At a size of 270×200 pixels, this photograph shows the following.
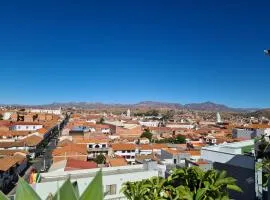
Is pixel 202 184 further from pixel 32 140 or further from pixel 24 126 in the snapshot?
pixel 24 126

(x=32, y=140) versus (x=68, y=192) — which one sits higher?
(x=68, y=192)

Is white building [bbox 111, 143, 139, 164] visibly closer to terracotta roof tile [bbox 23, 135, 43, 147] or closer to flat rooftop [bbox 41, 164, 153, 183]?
terracotta roof tile [bbox 23, 135, 43, 147]

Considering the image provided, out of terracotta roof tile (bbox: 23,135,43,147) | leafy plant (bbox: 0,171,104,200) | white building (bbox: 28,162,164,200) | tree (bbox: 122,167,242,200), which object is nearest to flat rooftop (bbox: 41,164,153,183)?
white building (bbox: 28,162,164,200)

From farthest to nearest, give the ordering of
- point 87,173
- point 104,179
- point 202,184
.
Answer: point 87,173, point 104,179, point 202,184

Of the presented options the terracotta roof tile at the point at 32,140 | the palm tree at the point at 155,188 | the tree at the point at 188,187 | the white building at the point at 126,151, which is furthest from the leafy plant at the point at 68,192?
the terracotta roof tile at the point at 32,140

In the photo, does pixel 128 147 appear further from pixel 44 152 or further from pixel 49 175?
pixel 49 175

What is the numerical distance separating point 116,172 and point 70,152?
26.7 metres

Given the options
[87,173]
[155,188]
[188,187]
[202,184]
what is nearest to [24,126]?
[87,173]

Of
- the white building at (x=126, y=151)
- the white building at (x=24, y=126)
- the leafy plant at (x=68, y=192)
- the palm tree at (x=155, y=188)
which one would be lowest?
the white building at (x=126, y=151)

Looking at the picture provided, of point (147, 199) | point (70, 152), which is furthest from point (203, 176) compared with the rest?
point (70, 152)

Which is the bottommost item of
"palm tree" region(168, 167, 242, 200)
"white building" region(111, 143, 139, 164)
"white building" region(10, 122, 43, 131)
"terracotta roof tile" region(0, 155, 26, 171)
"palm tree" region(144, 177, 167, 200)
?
"white building" region(111, 143, 139, 164)

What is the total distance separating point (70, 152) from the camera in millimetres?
42688

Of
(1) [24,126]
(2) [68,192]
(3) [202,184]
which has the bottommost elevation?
(1) [24,126]

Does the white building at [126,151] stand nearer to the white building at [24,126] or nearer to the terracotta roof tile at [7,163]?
the terracotta roof tile at [7,163]
